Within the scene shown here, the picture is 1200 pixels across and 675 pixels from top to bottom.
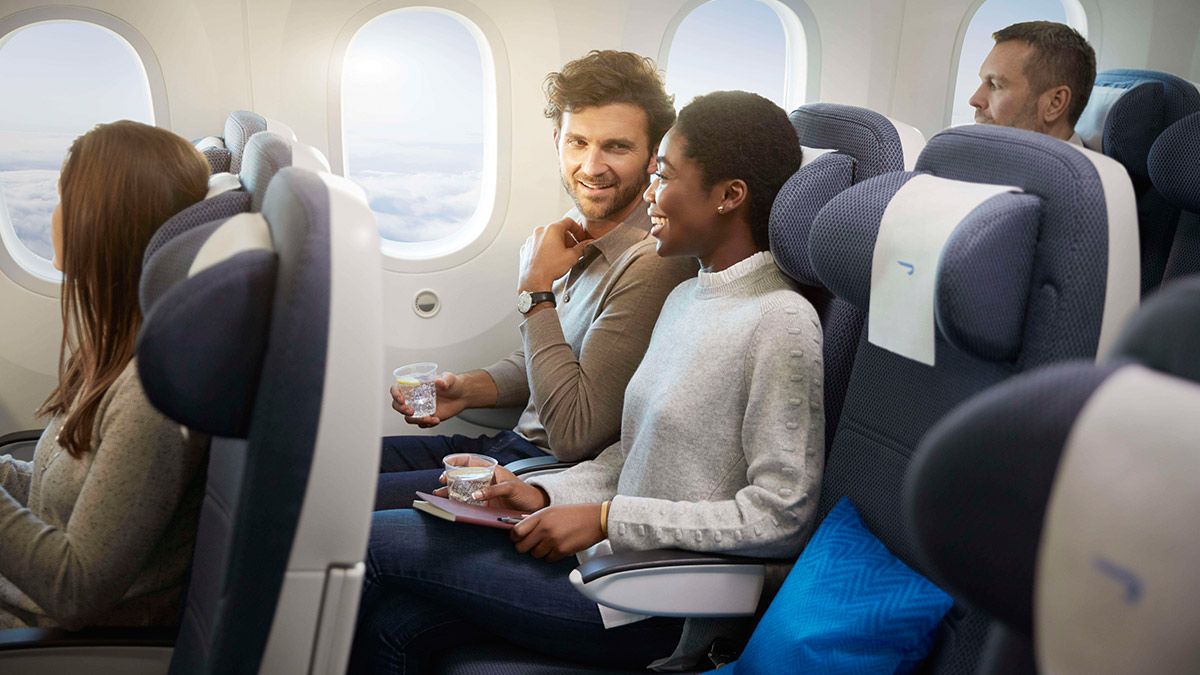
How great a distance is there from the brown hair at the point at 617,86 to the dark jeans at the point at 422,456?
0.89 meters

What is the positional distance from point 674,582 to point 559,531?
26 centimetres

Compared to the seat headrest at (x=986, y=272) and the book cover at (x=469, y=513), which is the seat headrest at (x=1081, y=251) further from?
the book cover at (x=469, y=513)

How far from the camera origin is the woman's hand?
1.88 m

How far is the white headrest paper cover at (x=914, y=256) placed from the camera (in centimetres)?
122

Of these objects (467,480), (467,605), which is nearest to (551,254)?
(467,480)

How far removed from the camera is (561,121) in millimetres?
2643

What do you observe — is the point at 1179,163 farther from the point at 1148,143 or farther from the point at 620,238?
the point at 620,238

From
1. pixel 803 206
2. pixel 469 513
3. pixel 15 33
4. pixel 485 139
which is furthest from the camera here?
pixel 485 139

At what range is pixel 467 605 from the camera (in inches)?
66.7

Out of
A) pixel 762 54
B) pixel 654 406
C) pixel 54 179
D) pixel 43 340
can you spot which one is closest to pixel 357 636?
pixel 654 406

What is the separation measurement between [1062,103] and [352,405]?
307cm

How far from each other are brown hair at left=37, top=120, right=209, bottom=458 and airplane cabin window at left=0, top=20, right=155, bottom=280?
1925 mm

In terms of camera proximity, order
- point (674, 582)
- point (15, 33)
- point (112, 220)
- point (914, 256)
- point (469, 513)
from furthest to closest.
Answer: point (15, 33)
point (469, 513)
point (674, 582)
point (112, 220)
point (914, 256)

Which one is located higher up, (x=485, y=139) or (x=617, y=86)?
(x=617, y=86)
